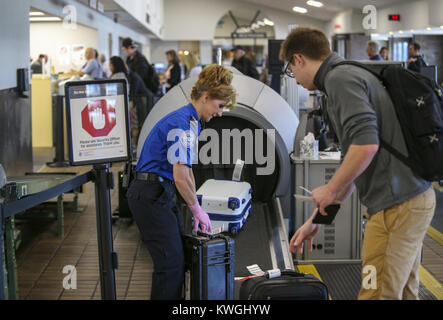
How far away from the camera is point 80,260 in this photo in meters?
4.54

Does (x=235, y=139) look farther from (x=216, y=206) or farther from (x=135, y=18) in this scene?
(x=135, y=18)

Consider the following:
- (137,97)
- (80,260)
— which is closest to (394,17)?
(137,97)

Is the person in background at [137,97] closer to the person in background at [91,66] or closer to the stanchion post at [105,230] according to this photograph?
the person in background at [91,66]

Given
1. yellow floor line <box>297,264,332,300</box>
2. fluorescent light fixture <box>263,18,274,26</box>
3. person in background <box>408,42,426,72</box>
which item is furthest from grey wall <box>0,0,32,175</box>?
fluorescent light fixture <box>263,18,274,26</box>

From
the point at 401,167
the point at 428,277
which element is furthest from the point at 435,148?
the point at 428,277

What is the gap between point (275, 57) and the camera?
20.7 ft

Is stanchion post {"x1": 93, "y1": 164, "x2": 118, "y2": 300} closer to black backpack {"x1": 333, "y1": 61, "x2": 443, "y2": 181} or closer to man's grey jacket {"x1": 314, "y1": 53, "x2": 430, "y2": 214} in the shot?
man's grey jacket {"x1": 314, "y1": 53, "x2": 430, "y2": 214}

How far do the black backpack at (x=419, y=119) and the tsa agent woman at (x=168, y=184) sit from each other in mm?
1014

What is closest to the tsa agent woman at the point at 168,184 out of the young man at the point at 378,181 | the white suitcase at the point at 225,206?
the young man at the point at 378,181

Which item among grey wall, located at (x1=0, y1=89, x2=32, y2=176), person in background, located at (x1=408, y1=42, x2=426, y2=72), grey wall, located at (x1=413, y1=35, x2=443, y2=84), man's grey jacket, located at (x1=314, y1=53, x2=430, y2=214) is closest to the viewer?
man's grey jacket, located at (x1=314, y1=53, x2=430, y2=214)

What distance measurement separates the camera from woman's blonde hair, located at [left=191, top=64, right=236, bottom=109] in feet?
9.67

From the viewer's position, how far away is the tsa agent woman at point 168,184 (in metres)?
2.84

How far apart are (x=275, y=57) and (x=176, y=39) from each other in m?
23.8

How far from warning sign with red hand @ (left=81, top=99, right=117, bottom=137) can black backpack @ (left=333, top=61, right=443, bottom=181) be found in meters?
1.31
